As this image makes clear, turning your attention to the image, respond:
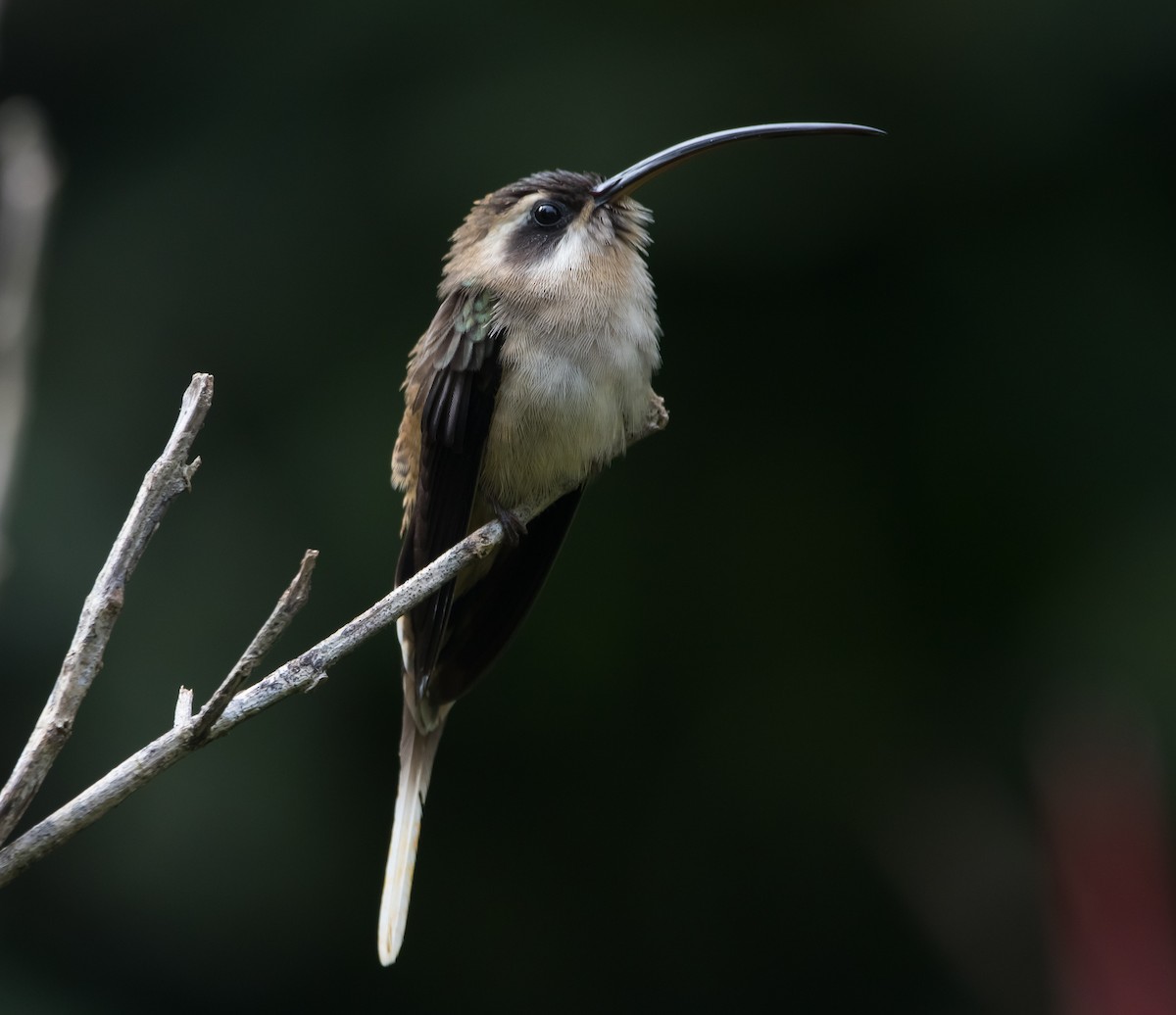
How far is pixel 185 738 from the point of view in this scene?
2.11 m

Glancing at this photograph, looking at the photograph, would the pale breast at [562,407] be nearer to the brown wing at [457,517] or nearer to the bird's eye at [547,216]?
the brown wing at [457,517]

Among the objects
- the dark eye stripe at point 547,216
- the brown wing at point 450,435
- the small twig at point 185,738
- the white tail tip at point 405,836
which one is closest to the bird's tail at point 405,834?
the white tail tip at point 405,836

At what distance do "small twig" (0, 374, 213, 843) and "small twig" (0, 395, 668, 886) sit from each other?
0.05 metres

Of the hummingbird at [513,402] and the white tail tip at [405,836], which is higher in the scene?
the hummingbird at [513,402]

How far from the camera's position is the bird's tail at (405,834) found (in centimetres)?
322

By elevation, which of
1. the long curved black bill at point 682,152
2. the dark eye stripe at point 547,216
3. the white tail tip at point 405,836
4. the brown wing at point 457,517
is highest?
the long curved black bill at point 682,152

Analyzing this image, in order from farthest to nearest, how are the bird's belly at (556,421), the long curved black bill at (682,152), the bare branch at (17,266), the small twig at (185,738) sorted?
the long curved black bill at (682,152) < the bird's belly at (556,421) < the bare branch at (17,266) < the small twig at (185,738)

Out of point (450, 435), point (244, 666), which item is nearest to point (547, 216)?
point (450, 435)

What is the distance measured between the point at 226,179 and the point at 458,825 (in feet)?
10.2

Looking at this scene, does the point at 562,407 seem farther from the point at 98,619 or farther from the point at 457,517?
the point at 98,619

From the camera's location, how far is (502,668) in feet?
19.9

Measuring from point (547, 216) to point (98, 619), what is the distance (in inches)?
81.6

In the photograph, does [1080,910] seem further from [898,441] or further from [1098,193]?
[1098,193]

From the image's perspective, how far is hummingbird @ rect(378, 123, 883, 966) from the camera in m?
3.53
